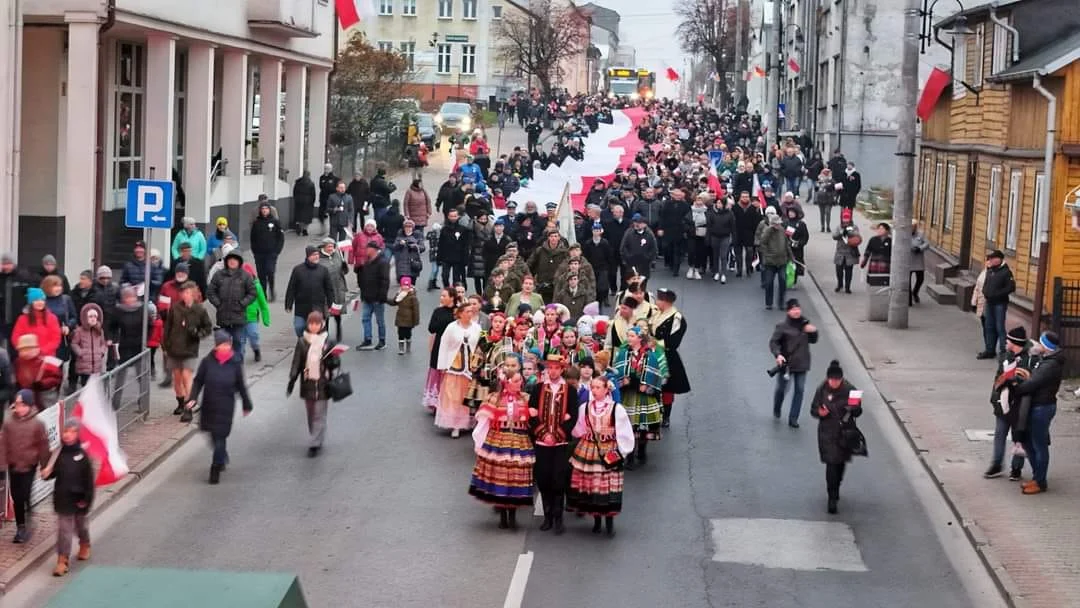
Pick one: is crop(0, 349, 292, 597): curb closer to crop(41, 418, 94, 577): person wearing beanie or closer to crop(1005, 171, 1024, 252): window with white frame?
crop(41, 418, 94, 577): person wearing beanie

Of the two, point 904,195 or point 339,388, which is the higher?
point 904,195

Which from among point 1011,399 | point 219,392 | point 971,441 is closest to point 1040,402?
point 1011,399

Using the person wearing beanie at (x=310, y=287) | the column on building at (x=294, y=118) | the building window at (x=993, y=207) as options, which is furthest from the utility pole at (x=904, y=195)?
the column on building at (x=294, y=118)

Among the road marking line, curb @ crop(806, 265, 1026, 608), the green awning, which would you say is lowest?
the road marking line

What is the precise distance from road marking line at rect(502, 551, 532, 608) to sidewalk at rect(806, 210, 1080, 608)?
149 inches

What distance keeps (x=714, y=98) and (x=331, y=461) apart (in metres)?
117

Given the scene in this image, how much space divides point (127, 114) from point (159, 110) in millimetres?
3041

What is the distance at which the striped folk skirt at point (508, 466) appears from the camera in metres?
14.8

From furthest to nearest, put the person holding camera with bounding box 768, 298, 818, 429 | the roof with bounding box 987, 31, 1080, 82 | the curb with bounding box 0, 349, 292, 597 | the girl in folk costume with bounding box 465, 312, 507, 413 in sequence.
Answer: the roof with bounding box 987, 31, 1080, 82
the person holding camera with bounding box 768, 298, 818, 429
the girl in folk costume with bounding box 465, 312, 507, 413
the curb with bounding box 0, 349, 292, 597

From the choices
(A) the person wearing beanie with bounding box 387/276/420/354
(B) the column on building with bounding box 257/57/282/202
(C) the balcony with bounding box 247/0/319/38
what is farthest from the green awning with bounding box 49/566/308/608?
(B) the column on building with bounding box 257/57/282/202

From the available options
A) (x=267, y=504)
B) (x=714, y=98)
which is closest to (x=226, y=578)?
(x=267, y=504)

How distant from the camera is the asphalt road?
13266 mm

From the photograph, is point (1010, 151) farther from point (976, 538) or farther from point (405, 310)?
point (976, 538)

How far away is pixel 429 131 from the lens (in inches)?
2564
